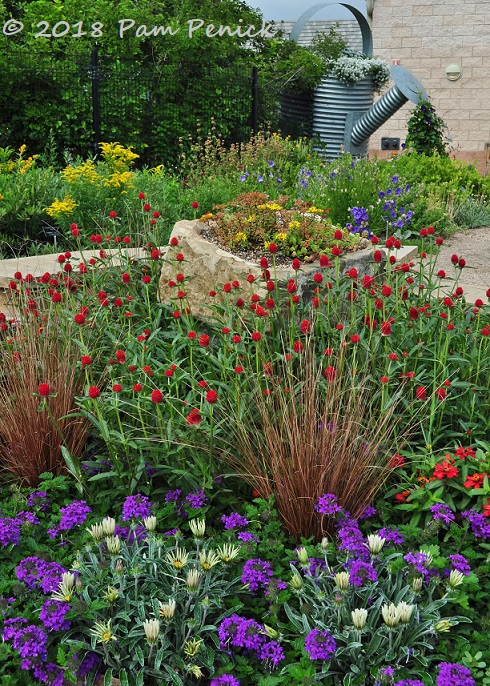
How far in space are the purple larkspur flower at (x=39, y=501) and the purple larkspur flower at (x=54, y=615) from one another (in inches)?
25.5

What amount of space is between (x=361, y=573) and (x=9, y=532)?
1.18 meters

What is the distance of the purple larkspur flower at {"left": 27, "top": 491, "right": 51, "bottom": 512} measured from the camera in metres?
2.83

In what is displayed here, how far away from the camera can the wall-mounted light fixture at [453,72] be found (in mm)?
17875

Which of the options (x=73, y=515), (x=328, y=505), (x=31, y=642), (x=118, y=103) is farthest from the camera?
(x=118, y=103)

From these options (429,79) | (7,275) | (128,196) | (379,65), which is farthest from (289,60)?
(7,275)

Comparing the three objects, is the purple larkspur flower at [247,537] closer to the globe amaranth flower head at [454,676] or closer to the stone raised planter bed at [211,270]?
the globe amaranth flower head at [454,676]

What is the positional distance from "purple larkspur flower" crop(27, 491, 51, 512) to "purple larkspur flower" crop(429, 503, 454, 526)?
1.39m

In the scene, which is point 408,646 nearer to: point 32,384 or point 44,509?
point 44,509

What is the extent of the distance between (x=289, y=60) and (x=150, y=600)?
1363cm

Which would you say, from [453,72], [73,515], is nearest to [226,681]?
[73,515]

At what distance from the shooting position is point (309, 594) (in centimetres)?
240

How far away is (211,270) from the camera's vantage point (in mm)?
4148

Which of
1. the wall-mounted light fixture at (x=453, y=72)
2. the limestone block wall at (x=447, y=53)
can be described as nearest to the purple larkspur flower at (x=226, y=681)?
the limestone block wall at (x=447, y=53)

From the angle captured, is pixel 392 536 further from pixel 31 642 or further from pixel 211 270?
pixel 211 270
